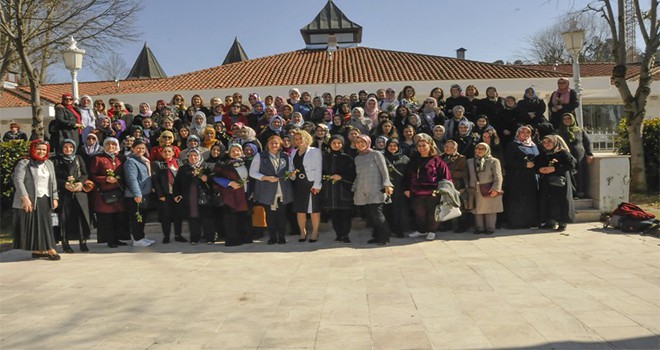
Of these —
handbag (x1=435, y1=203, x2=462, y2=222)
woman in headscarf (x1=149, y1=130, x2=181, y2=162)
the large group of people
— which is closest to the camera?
handbag (x1=435, y1=203, x2=462, y2=222)

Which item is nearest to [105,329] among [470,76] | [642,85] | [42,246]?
[42,246]

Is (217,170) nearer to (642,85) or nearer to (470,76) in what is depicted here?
(642,85)

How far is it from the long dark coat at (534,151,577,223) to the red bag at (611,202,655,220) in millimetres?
753

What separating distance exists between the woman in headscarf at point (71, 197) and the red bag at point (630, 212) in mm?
8833

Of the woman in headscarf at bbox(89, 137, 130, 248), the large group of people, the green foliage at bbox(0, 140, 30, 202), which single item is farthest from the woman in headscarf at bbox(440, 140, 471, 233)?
the green foliage at bbox(0, 140, 30, 202)

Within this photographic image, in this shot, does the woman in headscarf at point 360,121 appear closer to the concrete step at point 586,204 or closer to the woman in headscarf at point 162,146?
the woman in headscarf at point 162,146

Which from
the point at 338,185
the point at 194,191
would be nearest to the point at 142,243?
the point at 194,191

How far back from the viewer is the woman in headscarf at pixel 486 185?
7.95 metres

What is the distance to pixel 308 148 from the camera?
785 centimetres

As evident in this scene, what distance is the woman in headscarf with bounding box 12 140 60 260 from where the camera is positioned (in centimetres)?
680

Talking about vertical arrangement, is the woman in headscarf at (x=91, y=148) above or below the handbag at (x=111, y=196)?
above

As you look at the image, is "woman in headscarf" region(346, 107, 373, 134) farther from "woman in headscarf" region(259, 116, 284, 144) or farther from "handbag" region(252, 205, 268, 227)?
"handbag" region(252, 205, 268, 227)

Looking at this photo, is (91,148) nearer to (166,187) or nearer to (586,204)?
(166,187)

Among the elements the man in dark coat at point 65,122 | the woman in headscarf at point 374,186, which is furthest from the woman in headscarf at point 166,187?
the woman in headscarf at point 374,186
